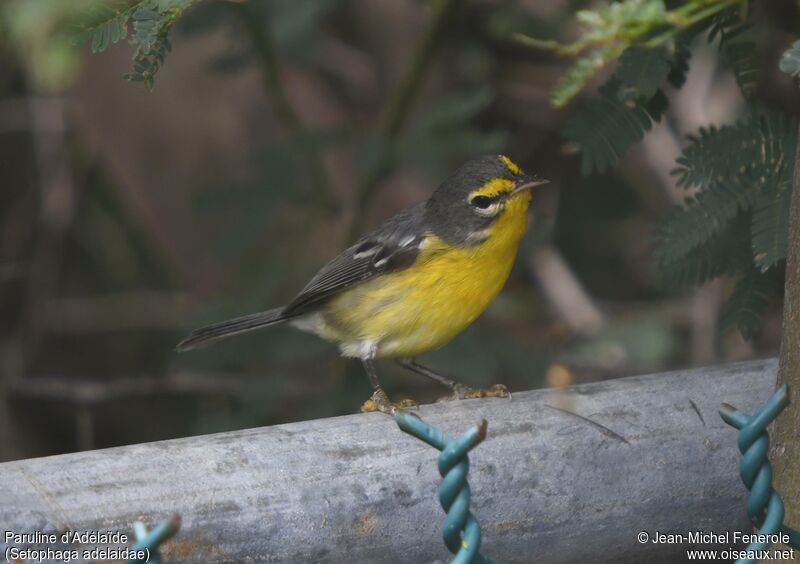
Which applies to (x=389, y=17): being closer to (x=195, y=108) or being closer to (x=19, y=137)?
(x=195, y=108)

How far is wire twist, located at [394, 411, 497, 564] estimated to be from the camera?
68.6 inches

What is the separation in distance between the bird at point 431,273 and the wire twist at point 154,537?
244cm

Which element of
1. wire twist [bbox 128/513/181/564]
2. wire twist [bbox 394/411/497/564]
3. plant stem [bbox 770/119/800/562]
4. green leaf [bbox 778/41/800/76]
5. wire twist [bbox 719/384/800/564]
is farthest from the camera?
green leaf [bbox 778/41/800/76]

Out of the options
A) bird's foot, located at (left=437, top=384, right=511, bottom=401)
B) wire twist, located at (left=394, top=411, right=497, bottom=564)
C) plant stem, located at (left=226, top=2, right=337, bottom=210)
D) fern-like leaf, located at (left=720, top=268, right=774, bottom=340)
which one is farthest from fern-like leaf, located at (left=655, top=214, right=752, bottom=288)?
plant stem, located at (left=226, top=2, right=337, bottom=210)

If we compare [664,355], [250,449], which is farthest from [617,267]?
[250,449]

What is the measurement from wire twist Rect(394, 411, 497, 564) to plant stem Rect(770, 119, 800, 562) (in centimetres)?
80

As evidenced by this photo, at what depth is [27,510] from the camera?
5.89ft

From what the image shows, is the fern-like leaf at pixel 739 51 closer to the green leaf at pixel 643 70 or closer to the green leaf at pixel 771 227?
the green leaf at pixel 643 70

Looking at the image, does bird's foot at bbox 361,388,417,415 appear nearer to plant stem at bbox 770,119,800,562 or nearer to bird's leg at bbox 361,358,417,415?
bird's leg at bbox 361,358,417,415

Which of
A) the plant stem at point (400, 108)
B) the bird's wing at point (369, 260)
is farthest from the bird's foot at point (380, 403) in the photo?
the plant stem at point (400, 108)

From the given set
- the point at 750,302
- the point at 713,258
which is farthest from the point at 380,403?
the point at 750,302

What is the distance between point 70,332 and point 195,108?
1733mm

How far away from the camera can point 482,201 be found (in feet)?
14.3

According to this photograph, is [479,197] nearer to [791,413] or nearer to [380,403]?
[380,403]
